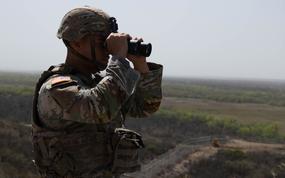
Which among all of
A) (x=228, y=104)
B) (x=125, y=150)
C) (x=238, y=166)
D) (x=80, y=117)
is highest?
(x=80, y=117)

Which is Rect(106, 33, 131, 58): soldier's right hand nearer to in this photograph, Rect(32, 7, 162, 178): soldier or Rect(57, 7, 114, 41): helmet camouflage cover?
Rect(32, 7, 162, 178): soldier

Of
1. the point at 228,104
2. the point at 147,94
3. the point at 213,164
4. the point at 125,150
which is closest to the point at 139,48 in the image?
the point at 147,94

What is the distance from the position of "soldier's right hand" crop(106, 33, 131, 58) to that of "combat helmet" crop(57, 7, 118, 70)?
5.3 inches

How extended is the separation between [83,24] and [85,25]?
1 centimetres

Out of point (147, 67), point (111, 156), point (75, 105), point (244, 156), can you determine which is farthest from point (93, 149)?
point (244, 156)

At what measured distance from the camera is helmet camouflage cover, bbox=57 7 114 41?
2.29m

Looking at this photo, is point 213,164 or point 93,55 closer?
point 93,55

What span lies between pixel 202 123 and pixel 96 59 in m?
39.7

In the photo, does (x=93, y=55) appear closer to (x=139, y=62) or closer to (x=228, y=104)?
(x=139, y=62)

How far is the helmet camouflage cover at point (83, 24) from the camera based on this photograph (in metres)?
2.29

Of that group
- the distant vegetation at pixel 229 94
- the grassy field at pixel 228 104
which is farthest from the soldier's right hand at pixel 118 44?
the distant vegetation at pixel 229 94

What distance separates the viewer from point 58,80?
210cm

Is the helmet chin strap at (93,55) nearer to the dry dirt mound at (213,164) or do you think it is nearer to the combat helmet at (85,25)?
the combat helmet at (85,25)

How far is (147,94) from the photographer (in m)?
2.57
